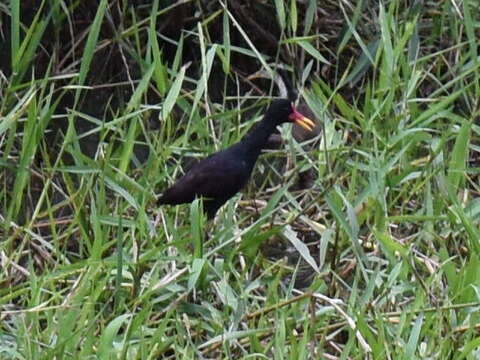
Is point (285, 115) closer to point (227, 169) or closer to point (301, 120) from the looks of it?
point (301, 120)

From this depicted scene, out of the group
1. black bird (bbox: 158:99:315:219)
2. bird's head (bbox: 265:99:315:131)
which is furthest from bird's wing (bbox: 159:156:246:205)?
bird's head (bbox: 265:99:315:131)

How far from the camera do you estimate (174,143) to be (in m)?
4.32

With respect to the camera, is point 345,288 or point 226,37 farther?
point 226,37

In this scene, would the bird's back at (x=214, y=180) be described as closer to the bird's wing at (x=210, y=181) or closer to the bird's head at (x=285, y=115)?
the bird's wing at (x=210, y=181)

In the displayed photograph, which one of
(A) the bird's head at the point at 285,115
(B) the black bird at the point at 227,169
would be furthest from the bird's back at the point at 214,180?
(A) the bird's head at the point at 285,115

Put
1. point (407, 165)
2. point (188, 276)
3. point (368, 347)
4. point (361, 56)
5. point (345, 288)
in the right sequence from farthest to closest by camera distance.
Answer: point (361, 56), point (407, 165), point (345, 288), point (188, 276), point (368, 347)

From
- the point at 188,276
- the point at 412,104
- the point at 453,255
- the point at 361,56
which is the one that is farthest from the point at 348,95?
the point at 188,276

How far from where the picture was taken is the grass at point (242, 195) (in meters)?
3.54

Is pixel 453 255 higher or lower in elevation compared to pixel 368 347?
lower

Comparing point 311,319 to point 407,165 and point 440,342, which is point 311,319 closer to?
point 440,342

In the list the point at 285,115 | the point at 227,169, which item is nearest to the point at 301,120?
the point at 285,115

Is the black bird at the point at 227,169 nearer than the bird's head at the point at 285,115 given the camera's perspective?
Yes

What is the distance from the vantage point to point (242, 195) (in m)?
4.51

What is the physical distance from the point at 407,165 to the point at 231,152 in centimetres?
45
